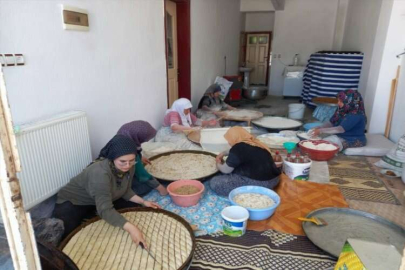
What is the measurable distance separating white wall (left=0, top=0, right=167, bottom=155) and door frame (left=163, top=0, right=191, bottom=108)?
885 mm

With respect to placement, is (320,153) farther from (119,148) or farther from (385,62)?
(119,148)

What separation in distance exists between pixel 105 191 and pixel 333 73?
4.84 m

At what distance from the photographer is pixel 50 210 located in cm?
179

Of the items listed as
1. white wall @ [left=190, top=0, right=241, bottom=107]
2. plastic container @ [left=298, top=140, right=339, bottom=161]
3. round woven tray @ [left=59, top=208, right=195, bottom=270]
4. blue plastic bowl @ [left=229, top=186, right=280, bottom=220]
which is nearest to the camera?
round woven tray @ [left=59, top=208, right=195, bottom=270]

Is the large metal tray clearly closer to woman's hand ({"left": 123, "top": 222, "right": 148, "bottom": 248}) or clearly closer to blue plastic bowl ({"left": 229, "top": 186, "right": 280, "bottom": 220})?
blue plastic bowl ({"left": 229, "top": 186, "right": 280, "bottom": 220})

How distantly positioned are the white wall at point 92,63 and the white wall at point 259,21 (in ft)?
20.5

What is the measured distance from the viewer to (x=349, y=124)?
9.99ft

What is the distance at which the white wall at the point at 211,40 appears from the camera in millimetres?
4586

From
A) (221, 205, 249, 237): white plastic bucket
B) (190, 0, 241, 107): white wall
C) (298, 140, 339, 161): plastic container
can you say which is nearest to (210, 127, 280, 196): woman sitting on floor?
(221, 205, 249, 237): white plastic bucket

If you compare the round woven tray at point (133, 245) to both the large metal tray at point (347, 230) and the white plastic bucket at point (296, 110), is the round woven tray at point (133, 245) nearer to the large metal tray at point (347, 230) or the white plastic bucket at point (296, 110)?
the large metal tray at point (347, 230)

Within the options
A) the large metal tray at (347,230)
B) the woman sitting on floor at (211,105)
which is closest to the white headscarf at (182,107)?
the woman sitting on floor at (211,105)

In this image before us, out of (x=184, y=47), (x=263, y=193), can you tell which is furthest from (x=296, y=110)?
(x=263, y=193)

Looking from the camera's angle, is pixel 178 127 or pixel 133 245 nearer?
pixel 133 245

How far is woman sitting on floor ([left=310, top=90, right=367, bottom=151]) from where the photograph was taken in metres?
3.04
